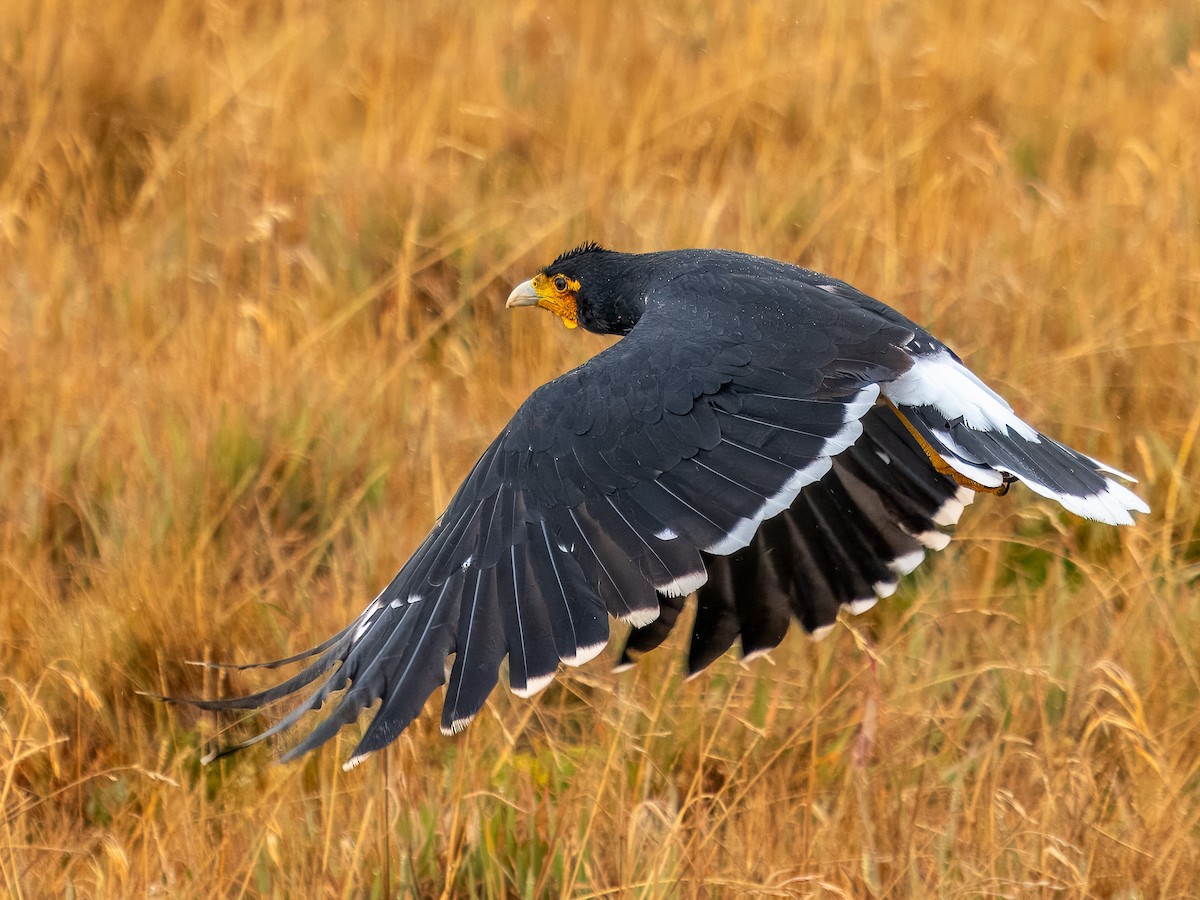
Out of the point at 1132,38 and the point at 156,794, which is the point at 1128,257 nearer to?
the point at 1132,38

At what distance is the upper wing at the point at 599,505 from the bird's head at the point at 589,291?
0.79 m

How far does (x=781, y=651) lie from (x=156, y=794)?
144 centimetres

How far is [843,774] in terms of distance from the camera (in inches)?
129

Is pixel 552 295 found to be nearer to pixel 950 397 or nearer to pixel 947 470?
pixel 947 470

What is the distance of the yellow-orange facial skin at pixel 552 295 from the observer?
426cm

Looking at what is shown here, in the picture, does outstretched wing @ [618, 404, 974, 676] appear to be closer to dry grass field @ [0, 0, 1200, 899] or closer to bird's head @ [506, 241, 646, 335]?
dry grass field @ [0, 0, 1200, 899]

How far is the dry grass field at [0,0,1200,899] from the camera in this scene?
295 cm

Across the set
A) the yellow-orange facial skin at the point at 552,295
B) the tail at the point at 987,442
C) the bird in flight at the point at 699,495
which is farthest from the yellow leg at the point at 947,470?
the yellow-orange facial skin at the point at 552,295

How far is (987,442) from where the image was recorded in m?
3.23

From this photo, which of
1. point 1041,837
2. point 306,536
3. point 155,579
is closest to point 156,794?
point 155,579

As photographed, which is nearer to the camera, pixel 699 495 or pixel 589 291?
pixel 699 495

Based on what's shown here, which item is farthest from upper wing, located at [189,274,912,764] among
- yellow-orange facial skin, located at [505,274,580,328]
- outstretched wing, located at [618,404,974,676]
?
yellow-orange facial skin, located at [505,274,580,328]

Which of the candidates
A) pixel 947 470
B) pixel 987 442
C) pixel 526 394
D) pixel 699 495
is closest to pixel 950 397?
pixel 987 442

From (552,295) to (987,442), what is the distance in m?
1.46
